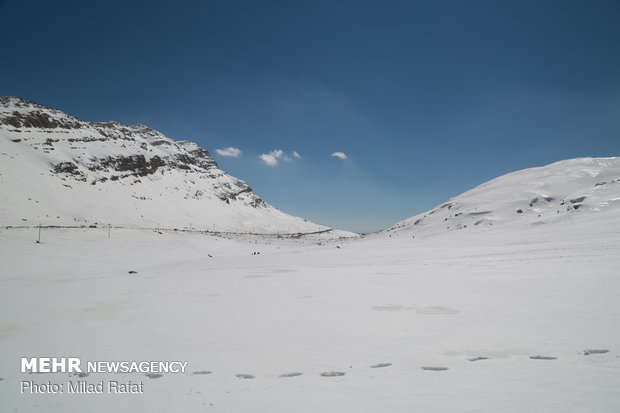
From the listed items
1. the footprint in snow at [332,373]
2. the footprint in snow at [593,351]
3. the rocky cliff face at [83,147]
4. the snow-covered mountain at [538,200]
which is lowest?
the footprint in snow at [332,373]

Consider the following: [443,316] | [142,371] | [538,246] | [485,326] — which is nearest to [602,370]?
[485,326]

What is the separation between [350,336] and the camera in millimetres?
7602

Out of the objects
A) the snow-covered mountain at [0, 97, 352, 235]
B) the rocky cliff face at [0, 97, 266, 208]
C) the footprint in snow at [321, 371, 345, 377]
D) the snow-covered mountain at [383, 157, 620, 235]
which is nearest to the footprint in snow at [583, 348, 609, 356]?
the footprint in snow at [321, 371, 345, 377]

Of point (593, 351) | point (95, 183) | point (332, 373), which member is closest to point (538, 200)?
point (593, 351)

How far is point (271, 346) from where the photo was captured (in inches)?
282

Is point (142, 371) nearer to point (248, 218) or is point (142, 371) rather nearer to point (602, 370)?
point (602, 370)

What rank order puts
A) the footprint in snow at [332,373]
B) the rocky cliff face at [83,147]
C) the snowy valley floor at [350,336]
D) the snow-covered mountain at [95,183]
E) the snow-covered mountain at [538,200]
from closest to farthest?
1. the snowy valley floor at [350,336]
2. the footprint in snow at [332,373]
3. the snow-covered mountain at [538,200]
4. the snow-covered mountain at [95,183]
5. the rocky cliff face at [83,147]

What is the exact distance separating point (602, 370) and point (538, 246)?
1773 centimetres

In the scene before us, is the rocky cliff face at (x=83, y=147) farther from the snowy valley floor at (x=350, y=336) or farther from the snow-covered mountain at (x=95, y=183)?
the snowy valley floor at (x=350, y=336)

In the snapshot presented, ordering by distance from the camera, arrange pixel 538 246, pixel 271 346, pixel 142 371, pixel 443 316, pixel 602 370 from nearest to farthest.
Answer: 1. pixel 602 370
2. pixel 142 371
3. pixel 271 346
4. pixel 443 316
5. pixel 538 246

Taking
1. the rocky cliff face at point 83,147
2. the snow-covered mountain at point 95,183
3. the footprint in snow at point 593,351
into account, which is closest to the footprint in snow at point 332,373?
the footprint in snow at point 593,351

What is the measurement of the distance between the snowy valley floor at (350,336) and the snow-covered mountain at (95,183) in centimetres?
4779

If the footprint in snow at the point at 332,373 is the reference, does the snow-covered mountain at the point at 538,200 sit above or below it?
above

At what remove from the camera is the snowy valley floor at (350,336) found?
4.83 metres
